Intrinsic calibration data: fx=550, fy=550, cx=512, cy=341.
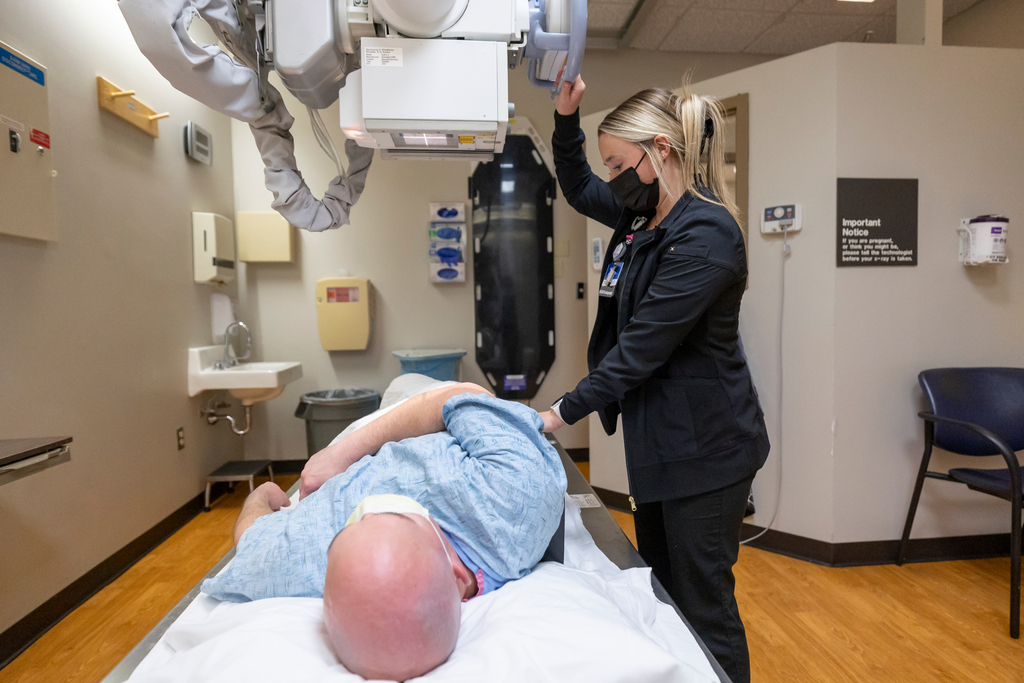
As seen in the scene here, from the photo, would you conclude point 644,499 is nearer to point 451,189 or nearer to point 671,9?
point 451,189

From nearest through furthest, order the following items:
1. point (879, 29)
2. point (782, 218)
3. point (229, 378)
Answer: point (782, 218)
point (229, 378)
point (879, 29)

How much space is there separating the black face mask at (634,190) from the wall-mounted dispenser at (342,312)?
2462mm

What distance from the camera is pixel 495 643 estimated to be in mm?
741

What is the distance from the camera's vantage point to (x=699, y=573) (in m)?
1.14

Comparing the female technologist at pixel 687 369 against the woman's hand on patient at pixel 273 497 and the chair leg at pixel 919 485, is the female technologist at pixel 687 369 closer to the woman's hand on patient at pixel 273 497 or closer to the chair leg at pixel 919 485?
the woman's hand on patient at pixel 273 497

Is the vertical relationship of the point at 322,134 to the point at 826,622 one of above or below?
above

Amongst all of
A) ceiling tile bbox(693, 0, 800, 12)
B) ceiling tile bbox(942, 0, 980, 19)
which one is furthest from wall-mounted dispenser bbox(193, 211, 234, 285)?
ceiling tile bbox(942, 0, 980, 19)

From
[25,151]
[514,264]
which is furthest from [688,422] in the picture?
[514,264]

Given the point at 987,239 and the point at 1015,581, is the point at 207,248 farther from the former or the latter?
the point at 1015,581

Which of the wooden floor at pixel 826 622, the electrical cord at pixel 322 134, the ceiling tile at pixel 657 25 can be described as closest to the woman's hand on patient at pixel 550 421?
the electrical cord at pixel 322 134

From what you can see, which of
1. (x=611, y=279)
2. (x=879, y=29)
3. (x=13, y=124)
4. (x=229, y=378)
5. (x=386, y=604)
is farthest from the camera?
(x=879, y=29)

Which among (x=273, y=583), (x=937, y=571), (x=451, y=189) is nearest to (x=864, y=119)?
(x=937, y=571)

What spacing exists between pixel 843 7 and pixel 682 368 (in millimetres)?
3323

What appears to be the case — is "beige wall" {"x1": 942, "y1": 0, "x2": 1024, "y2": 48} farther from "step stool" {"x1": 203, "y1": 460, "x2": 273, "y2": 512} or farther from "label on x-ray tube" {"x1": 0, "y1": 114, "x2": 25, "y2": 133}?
"step stool" {"x1": 203, "y1": 460, "x2": 273, "y2": 512}
